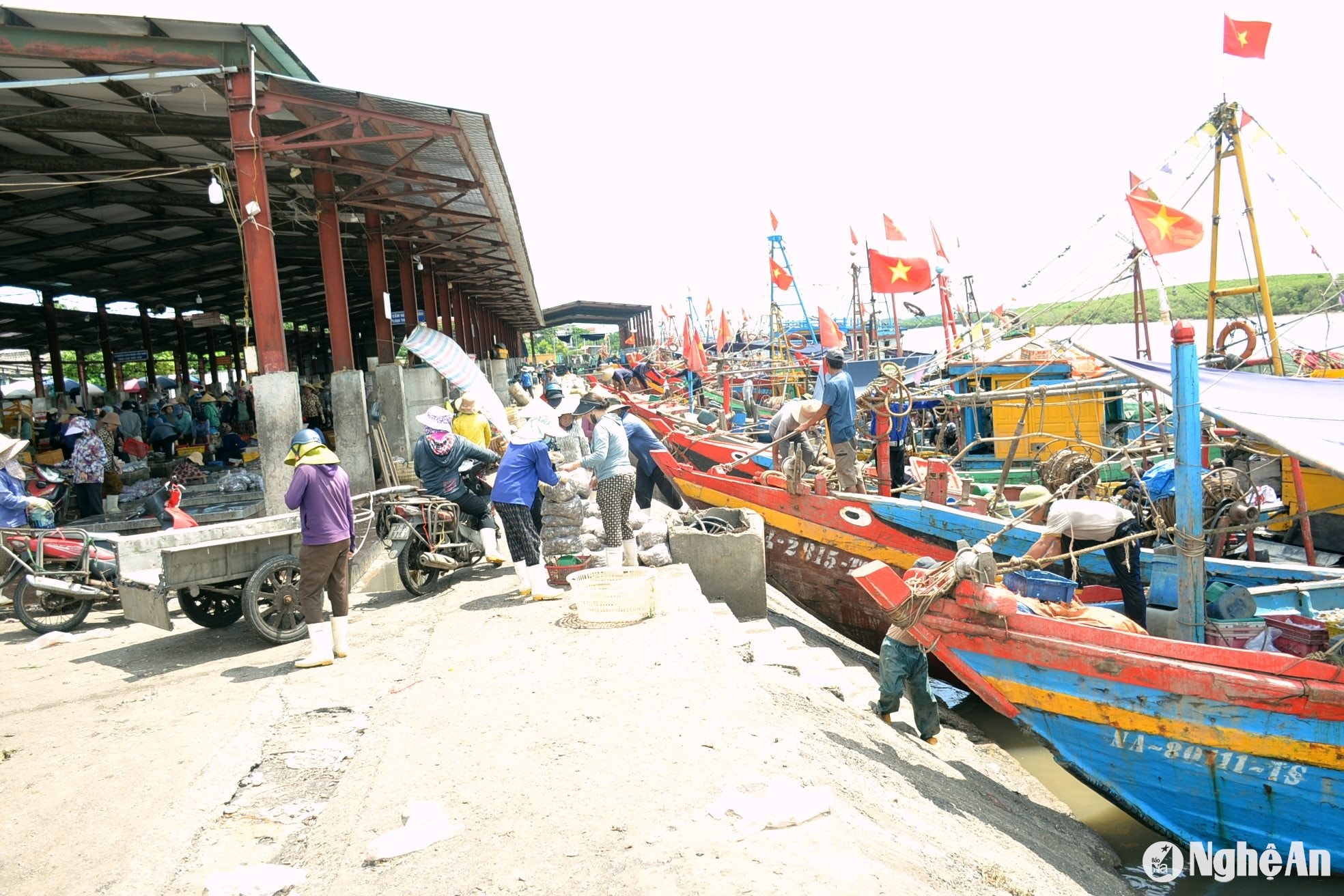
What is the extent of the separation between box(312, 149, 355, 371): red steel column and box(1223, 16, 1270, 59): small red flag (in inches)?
419

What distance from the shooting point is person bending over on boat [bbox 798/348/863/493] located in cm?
973

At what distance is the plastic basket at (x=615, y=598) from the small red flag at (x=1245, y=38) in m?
7.81

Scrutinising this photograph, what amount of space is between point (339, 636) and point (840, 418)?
18.7 ft

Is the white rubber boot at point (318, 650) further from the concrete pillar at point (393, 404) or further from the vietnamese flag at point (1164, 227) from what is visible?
the concrete pillar at point (393, 404)

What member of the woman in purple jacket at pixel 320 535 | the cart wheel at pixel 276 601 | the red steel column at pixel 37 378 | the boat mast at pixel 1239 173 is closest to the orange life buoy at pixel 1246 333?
the boat mast at pixel 1239 173

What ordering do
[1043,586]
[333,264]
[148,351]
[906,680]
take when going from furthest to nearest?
[148,351], [333,264], [1043,586], [906,680]

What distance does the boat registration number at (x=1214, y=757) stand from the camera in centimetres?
511

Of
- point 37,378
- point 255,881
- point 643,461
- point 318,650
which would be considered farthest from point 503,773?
point 37,378

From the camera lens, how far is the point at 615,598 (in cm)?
662

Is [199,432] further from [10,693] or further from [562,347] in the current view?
[562,347]

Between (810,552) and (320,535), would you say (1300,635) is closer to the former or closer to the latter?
(810,552)

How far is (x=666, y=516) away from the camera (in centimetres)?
1105

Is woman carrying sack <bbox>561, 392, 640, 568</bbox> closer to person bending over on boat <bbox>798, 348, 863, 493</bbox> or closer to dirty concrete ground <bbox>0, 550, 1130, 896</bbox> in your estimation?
dirty concrete ground <bbox>0, 550, 1130, 896</bbox>

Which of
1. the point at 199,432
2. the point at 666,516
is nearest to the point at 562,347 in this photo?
the point at 199,432
